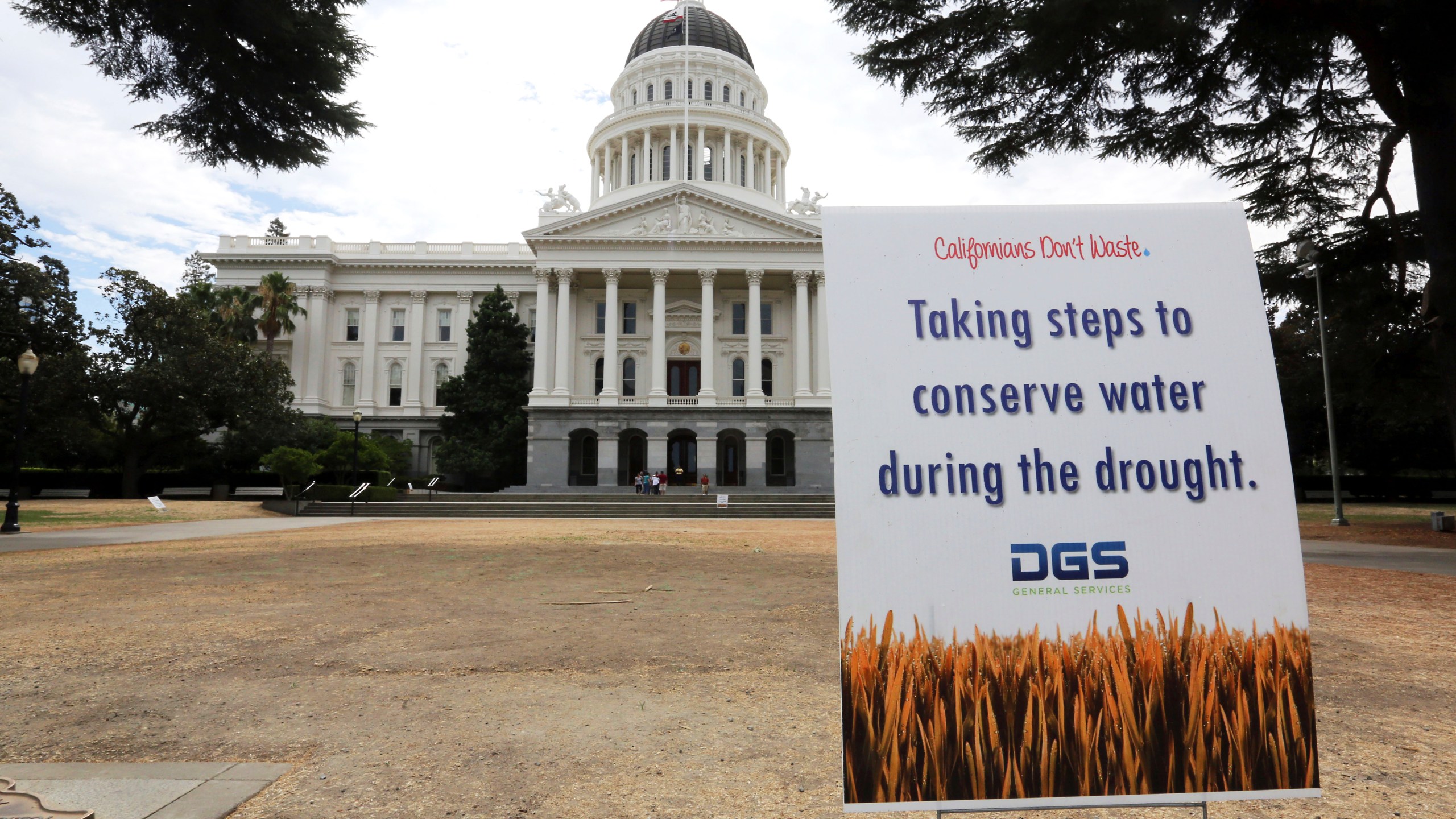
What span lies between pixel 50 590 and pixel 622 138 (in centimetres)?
5797

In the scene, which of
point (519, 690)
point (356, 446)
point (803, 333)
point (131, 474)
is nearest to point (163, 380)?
point (131, 474)

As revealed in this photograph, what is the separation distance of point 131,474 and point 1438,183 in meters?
48.7

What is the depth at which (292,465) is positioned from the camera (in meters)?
30.9

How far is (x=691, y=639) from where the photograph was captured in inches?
270

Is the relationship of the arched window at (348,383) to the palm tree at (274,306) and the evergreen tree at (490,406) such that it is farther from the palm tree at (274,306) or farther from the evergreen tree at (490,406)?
the evergreen tree at (490,406)

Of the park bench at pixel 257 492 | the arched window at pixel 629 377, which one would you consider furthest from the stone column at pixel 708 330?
the park bench at pixel 257 492

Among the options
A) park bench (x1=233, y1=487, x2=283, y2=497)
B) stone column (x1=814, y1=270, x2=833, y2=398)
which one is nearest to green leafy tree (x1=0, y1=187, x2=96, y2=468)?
park bench (x1=233, y1=487, x2=283, y2=497)

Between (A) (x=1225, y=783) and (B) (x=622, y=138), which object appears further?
(B) (x=622, y=138)

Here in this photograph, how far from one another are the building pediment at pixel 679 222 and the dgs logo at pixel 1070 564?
151ft

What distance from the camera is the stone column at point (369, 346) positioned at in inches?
2152

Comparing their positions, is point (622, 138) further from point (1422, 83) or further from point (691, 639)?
point (691, 639)

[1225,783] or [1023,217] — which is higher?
[1023,217]

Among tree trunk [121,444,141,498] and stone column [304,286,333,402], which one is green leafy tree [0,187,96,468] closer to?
tree trunk [121,444,141,498]

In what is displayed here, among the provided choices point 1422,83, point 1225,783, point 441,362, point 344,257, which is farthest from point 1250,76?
point 344,257
